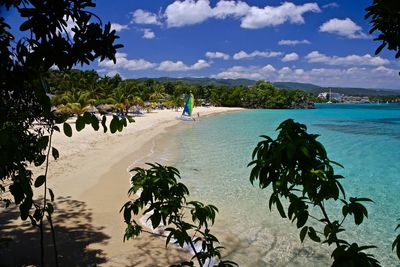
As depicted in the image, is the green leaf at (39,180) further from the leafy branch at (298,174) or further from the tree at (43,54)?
the leafy branch at (298,174)

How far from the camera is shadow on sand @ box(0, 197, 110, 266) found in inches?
239

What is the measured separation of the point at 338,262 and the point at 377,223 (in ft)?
30.9

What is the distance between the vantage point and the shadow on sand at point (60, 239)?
19.9ft

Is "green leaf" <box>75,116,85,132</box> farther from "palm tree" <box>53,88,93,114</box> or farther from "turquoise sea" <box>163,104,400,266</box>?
"palm tree" <box>53,88,93,114</box>

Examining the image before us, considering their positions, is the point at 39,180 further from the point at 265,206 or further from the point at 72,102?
the point at 72,102

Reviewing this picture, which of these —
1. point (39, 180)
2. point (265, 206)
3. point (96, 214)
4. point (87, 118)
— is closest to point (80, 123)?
point (87, 118)

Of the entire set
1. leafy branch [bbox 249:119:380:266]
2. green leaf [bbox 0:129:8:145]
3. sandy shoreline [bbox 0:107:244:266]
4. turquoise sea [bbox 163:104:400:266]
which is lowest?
turquoise sea [bbox 163:104:400:266]

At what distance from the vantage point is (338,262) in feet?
5.39

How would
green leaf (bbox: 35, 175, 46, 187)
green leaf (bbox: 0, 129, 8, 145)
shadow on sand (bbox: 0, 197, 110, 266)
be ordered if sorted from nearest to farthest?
green leaf (bbox: 0, 129, 8, 145) < green leaf (bbox: 35, 175, 46, 187) < shadow on sand (bbox: 0, 197, 110, 266)

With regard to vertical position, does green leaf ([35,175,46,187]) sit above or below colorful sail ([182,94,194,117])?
above

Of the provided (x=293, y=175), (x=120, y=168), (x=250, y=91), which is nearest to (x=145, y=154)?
(x=120, y=168)

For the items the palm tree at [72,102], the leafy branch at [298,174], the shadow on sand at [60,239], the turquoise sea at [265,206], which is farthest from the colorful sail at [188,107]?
the leafy branch at [298,174]

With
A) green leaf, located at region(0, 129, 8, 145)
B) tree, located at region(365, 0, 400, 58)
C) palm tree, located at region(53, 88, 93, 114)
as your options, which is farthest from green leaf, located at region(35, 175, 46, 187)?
palm tree, located at region(53, 88, 93, 114)

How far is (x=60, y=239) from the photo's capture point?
7.00 metres
